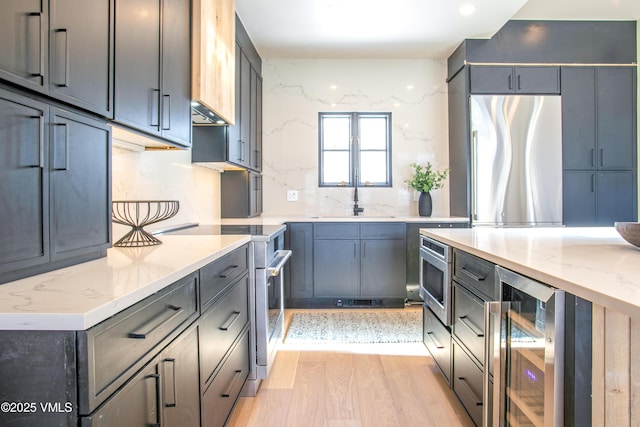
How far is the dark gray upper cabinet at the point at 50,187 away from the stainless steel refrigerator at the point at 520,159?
3315 millimetres

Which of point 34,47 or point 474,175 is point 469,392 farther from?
point 474,175

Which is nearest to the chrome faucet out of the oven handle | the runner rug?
the runner rug

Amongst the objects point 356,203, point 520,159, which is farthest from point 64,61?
point 520,159

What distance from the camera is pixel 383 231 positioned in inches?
143

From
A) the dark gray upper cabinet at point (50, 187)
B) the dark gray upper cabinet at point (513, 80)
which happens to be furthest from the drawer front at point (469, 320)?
the dark gray upper cabinet at point (513, 80)

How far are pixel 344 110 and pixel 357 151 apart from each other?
0.47 metres

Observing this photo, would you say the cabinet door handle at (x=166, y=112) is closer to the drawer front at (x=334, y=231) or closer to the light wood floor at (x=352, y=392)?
the light wood floor at (x=352, y=392)

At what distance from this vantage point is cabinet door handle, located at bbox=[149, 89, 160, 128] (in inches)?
60.8

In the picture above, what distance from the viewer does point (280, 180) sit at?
4238 millimetres

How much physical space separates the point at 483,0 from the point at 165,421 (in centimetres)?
338

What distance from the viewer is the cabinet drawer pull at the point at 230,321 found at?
62.1 inches

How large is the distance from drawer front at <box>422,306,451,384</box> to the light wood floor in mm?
147

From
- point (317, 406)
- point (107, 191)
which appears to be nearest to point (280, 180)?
point (317, 406)

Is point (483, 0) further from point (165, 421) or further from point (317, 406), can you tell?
point (165, 421)
